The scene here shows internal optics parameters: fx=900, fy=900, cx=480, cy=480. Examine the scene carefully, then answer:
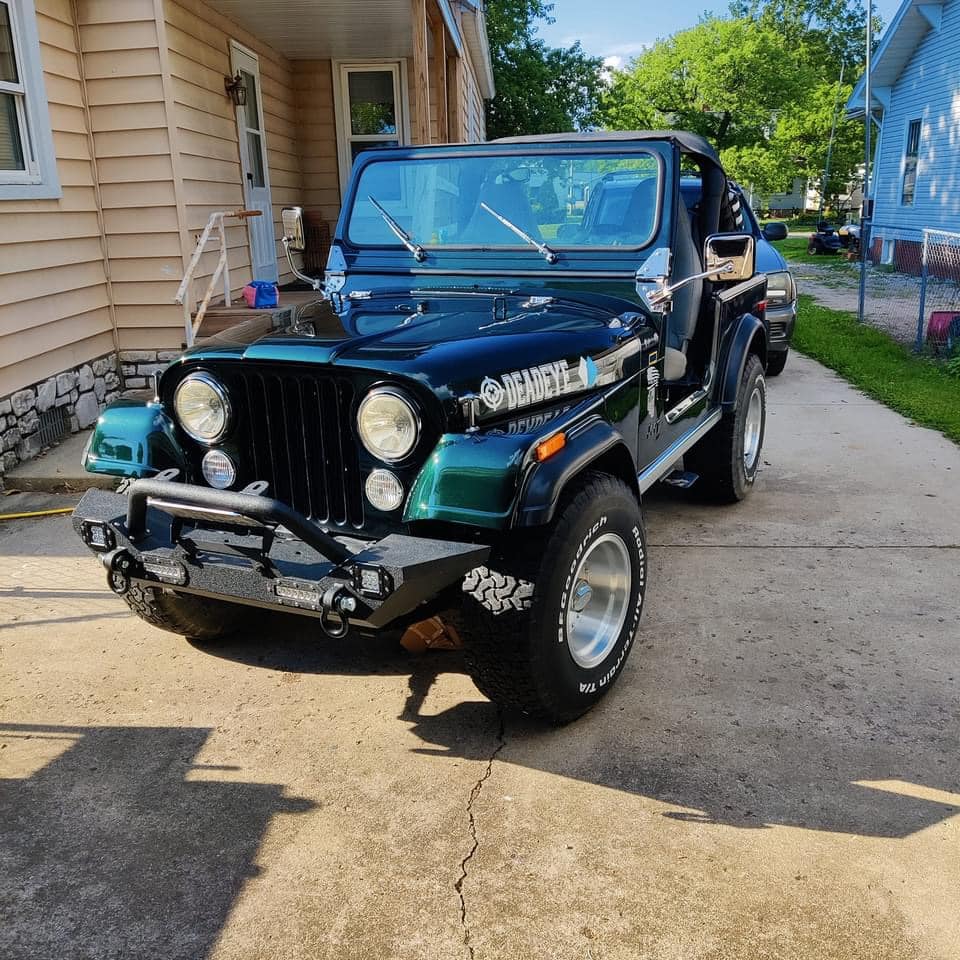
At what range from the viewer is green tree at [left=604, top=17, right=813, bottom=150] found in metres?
37.8

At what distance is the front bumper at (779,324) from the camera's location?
8555mm

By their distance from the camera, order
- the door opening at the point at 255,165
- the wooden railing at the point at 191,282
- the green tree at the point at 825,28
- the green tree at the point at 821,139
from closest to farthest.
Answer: the wooden railing at the point at 191,282, the door opening at the point at 255,165, the green tree at the point at 821,139, the green tree at the point at 825,28

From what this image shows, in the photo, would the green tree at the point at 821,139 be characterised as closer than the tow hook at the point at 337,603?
No

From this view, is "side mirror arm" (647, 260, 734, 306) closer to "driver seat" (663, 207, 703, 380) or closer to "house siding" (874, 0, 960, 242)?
"driver seat" (663, 207, 703, 380)

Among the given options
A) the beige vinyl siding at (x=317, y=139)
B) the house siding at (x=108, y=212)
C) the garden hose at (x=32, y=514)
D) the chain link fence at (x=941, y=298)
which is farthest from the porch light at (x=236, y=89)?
the chain link fence at (x=941, y=298)

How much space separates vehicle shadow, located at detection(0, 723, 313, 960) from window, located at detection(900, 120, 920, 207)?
20.5 m

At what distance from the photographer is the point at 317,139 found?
11.5 metres

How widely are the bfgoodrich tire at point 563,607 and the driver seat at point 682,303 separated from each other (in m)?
1.12

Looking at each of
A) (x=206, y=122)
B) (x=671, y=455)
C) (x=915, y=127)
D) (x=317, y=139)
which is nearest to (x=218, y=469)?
(x=671, y=455)

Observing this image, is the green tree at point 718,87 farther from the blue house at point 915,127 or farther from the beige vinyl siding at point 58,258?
the beige vinyl siding at point 58,258

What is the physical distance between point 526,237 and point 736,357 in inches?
65.7

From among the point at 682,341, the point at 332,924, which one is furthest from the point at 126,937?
the point at 682,341

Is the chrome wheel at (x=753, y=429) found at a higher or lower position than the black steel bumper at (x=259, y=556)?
lower

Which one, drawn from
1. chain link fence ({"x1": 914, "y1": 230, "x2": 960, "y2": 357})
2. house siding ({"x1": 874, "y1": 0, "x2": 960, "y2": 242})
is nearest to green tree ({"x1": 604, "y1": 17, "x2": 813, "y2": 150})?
house siding ({"x1": 874, "y1": 0, "x2": 960, "y2": 242})
